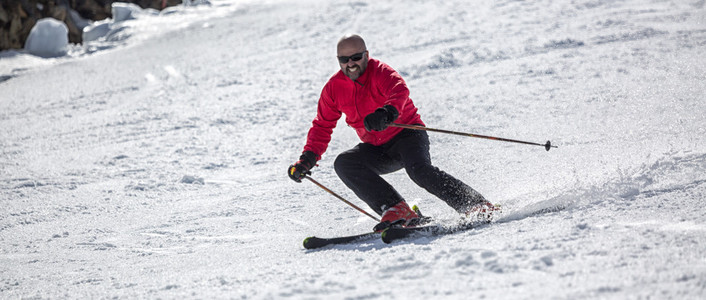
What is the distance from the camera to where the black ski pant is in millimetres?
3332

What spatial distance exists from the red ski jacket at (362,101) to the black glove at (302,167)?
58 mm

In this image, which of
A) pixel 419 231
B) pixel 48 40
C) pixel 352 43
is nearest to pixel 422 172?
pixel 419 231

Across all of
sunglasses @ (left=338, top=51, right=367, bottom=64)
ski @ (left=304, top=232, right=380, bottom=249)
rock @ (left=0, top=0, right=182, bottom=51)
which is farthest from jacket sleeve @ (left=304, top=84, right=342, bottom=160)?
rock @ (left=0, top=0, right=182, bottom=51)

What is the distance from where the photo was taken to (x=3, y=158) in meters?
6.64

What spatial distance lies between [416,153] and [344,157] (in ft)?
1.47

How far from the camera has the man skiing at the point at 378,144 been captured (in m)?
3.33

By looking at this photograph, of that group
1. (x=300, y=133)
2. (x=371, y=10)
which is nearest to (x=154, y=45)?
(x=371, y=10)

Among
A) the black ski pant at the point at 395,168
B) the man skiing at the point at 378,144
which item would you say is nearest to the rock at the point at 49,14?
the man skiing at the point at 378,144

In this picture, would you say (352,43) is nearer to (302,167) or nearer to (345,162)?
(345,162)

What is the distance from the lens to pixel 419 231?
3127 millimetres

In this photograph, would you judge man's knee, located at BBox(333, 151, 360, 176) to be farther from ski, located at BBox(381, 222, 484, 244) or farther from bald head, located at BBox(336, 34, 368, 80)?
ski, located at BBox(381, 222, 484, 244)

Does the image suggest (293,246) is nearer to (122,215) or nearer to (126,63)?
(122,215)

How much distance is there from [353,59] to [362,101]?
0.26 m

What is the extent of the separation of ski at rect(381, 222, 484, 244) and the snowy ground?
14 centimetres
